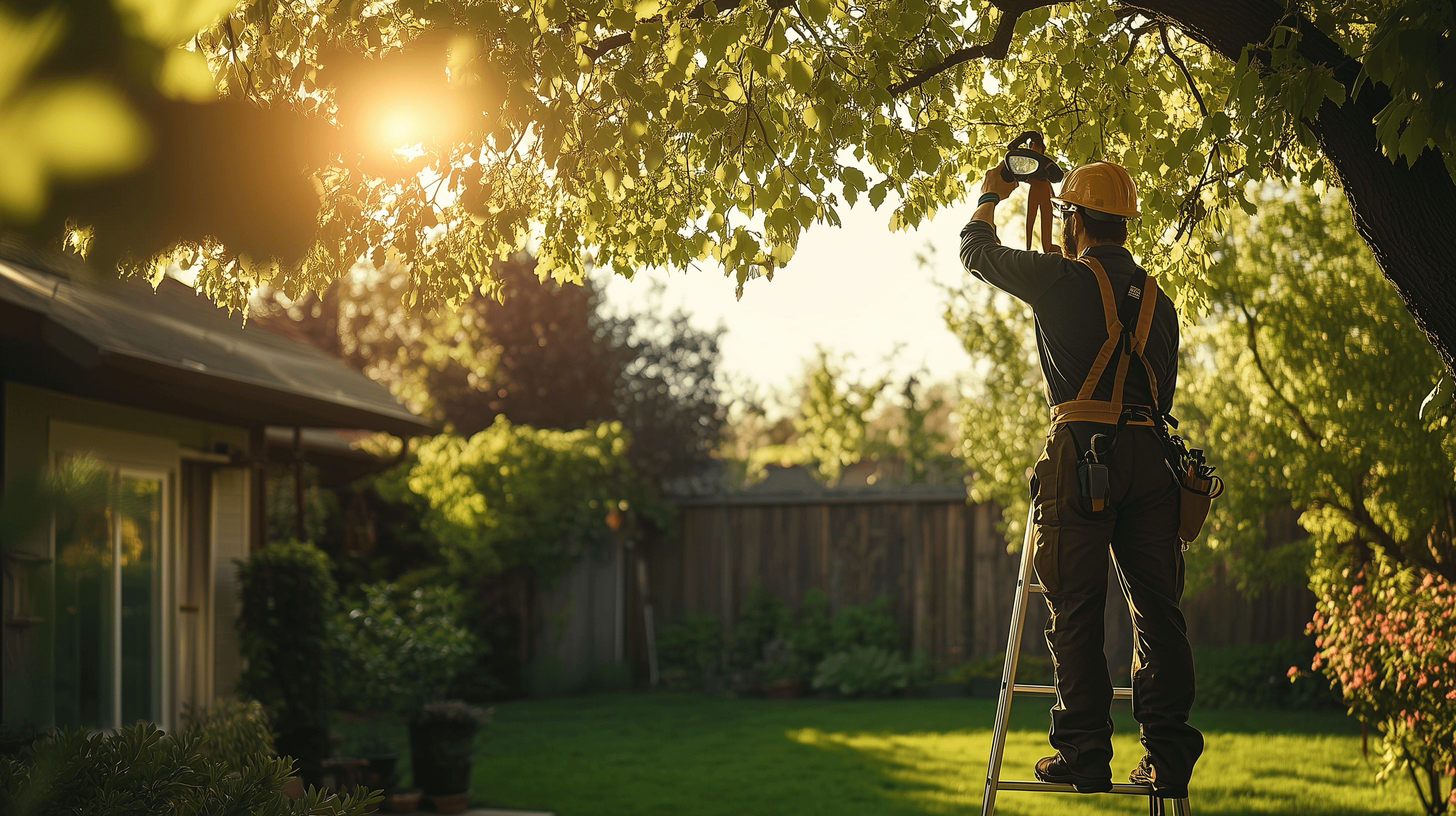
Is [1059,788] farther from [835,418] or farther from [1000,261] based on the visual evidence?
[835,418]

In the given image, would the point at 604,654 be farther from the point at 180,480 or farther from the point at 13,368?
the point at 13,368

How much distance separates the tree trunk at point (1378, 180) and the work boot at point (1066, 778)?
1583 mm

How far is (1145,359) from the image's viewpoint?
3.46m

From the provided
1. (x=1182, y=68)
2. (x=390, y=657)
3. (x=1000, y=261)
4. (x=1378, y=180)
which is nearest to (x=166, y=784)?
(x=1000, y=261)

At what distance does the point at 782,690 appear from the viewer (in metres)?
13.6

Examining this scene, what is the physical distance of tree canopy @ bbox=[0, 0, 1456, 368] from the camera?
3213 mm

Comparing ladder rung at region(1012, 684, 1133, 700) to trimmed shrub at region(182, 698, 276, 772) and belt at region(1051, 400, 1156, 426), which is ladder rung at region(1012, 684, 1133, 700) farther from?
trimmed shrub at region(182, 698, 276, 772)

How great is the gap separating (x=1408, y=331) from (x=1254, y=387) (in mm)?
1221

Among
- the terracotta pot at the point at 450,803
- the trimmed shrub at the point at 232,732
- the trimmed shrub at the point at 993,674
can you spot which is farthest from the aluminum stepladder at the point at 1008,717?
the trimmed shrub at the point at 993,674

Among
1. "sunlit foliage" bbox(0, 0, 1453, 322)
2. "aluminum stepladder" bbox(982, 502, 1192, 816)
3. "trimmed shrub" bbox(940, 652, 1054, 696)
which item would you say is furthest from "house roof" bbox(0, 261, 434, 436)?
"trimmed shrub" bbox(940, 652, 1054, 696)

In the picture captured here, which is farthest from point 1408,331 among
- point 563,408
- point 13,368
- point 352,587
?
point 563,408

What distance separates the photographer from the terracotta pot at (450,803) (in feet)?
25.3

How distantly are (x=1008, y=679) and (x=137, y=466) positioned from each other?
6122 mm

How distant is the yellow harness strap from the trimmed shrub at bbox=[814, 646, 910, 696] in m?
10.4
